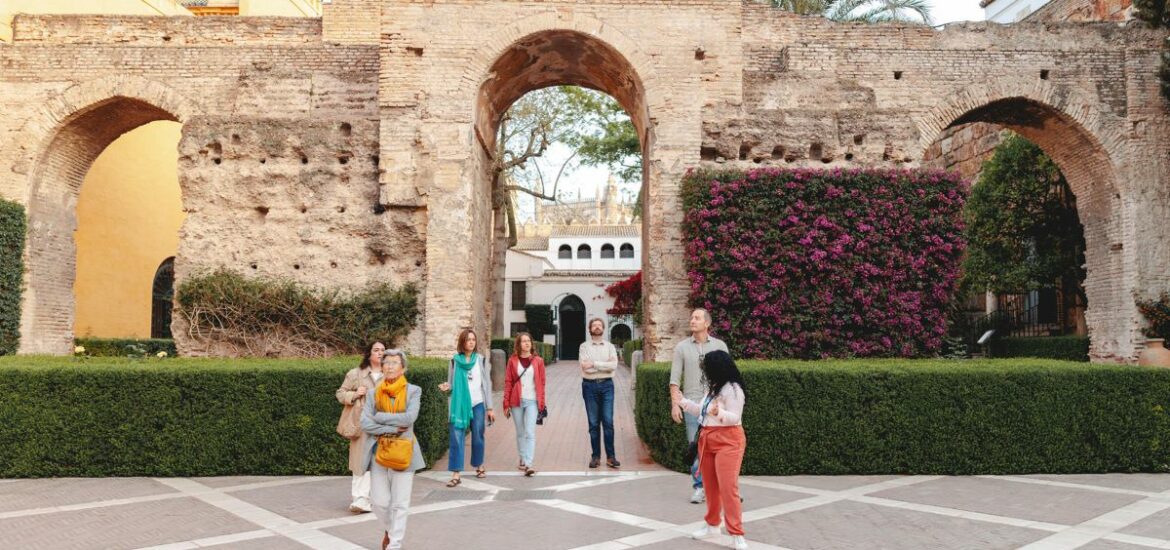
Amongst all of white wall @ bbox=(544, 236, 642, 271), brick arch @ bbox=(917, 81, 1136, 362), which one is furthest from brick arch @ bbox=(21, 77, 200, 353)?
white wall @ bbox=(544, 236, 642, 271)

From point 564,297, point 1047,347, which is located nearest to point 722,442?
point 1047,347

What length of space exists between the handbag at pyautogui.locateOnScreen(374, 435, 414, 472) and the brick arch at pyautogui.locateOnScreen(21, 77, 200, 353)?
1022 centimetres

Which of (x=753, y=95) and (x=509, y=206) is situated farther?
(x=509, y=206)

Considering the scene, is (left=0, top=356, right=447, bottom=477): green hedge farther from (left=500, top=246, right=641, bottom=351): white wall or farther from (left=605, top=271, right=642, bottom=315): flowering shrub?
(left=500, top=246, right=641, bottom=351): white wall

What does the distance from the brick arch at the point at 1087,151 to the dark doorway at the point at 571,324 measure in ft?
96.2

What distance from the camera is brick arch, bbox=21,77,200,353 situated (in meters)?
13.2

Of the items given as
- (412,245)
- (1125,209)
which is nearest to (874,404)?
(412,245)

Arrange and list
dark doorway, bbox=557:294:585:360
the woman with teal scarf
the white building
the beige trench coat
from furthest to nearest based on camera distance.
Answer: dark doorway, bbox=557:294:585:360 < the white building < the woman with teal scarf < the beige trench coat

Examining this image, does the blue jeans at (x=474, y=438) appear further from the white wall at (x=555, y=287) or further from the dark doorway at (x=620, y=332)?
the dark doorway at (x=620, y=332)

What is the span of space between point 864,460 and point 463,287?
241 inches

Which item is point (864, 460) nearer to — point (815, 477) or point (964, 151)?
point (815, 477)

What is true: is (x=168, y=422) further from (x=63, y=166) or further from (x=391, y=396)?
(x=63, y=166)

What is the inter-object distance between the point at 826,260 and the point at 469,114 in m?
5.65

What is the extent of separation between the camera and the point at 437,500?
22.1ft
